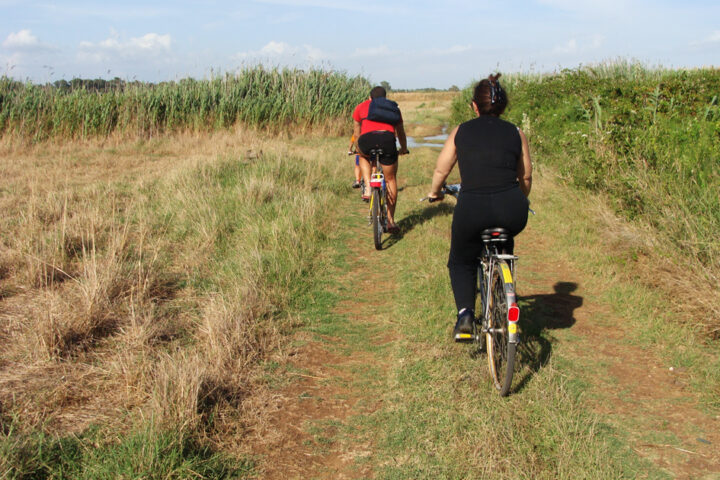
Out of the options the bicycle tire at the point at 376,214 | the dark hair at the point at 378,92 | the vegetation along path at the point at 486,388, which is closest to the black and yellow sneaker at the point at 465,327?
the vegetation along path at the point at 486,388

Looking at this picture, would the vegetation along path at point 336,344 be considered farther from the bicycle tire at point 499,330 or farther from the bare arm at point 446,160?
the bare arm at point 446,160

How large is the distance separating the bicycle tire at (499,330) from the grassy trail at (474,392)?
12 centimetres

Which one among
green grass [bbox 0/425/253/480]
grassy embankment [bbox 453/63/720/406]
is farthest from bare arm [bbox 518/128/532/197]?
green grass [bbox 0/425/253/480]

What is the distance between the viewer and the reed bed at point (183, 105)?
16144 millimetres

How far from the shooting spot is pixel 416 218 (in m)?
9.01

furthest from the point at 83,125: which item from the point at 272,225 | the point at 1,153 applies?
the point at 272,225

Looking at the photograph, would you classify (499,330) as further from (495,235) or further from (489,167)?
(489,167)

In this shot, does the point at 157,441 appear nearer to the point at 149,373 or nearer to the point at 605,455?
the point at 149,373

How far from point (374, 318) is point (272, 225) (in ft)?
8.39

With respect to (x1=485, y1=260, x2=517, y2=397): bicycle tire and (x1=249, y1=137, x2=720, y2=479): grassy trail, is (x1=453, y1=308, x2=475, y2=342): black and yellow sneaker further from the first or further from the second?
(x1=249, y1=137, x2=720, y2=479): grassy trail

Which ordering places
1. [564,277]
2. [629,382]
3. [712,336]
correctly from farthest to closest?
1. [564,277]
2. [712,336]
3. [629,382]

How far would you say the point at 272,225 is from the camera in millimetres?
7336

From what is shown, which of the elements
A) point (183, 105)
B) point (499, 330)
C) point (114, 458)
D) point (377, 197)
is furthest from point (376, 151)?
point (183, 105)

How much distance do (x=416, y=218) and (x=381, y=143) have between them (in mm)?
2016
